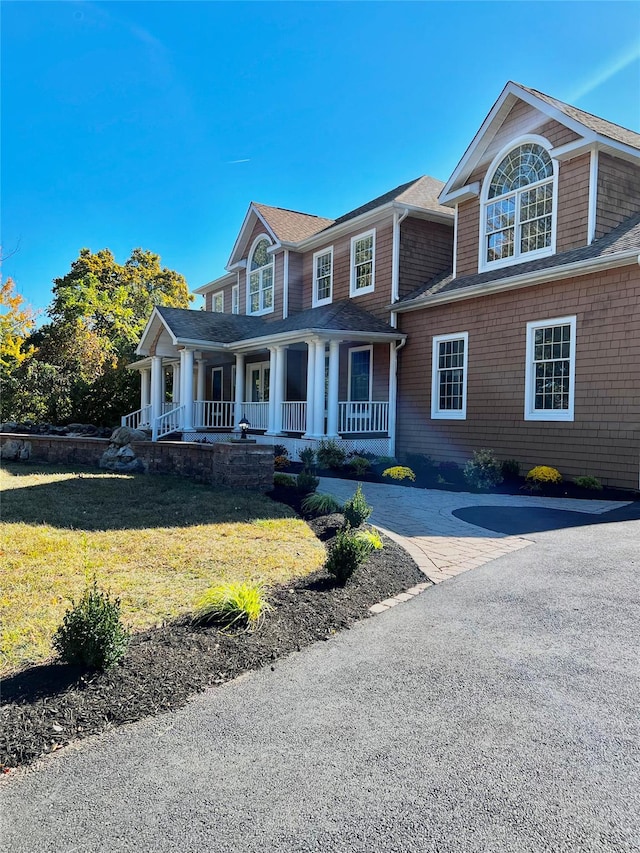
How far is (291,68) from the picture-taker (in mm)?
11500

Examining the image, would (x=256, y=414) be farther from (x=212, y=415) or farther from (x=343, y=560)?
(x=343, y=560)

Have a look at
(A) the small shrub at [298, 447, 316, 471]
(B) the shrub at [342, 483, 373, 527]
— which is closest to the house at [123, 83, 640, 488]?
(A) the small shrub at [298, 447, 316, 471]

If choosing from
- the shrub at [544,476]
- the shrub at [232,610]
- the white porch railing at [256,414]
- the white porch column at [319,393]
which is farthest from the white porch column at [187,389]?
the shrub at [232,610]

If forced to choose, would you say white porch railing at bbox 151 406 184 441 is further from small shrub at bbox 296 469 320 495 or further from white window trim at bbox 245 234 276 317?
small shrub at bbox 296 469 320 495

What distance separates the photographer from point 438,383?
1389 cm

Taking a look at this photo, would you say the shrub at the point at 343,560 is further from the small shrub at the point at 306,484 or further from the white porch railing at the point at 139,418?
the white porch railing at the point at 139,418

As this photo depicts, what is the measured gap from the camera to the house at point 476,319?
1045cm

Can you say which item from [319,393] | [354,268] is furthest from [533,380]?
[354,268]

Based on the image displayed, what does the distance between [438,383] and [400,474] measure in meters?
3.20

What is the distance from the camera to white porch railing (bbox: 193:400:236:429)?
18.3m

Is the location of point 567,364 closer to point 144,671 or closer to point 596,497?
point 596,497

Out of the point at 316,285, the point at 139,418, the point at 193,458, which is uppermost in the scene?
the point at 316,285

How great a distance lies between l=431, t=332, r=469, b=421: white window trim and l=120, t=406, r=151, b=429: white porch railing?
11583mm

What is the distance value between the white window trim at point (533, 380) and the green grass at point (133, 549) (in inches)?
244
